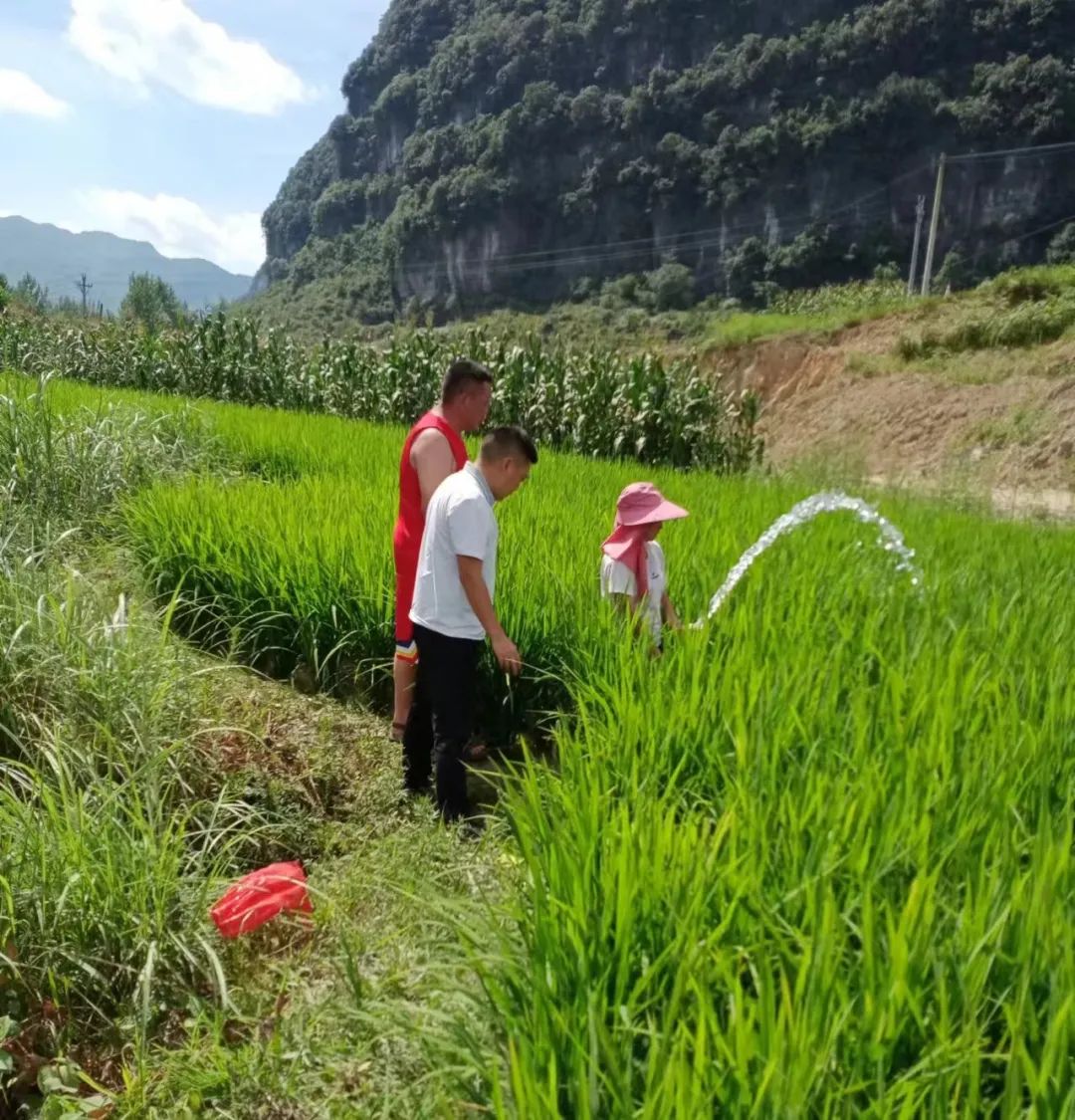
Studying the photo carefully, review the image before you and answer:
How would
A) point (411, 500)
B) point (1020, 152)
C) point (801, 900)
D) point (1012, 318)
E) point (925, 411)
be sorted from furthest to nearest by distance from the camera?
point (1020, 152) → point (1012, 318) → point (925, 411) → point (411, 500) → point (801, 900)

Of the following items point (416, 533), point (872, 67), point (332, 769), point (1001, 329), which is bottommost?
point (332, 769)

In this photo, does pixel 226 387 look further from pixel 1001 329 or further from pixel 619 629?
pixel 1001 329

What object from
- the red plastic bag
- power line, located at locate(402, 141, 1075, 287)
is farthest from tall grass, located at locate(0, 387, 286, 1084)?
power line, located at locate(402, 141, 1075, 287)

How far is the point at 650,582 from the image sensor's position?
3.04 metres

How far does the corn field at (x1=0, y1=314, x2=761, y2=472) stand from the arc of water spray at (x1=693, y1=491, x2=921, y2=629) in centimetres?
344

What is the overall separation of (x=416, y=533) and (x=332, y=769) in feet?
2.78

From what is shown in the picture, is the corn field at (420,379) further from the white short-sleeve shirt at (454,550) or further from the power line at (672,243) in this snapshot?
the power line at (672,243)

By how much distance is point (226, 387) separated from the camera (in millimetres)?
12828

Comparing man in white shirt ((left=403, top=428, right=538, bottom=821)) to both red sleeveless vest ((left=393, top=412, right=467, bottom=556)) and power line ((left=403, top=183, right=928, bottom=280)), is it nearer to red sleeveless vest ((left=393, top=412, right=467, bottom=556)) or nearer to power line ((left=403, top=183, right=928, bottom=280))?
red sleeveless vest ((left=393, top=412, right=467, bottom=556))

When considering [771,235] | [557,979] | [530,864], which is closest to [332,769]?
[530,864]

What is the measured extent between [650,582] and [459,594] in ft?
2.28

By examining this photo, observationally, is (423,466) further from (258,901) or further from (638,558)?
(258,901)

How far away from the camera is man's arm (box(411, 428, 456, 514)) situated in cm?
298

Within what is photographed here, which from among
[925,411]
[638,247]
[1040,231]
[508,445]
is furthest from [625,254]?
[508,445]
